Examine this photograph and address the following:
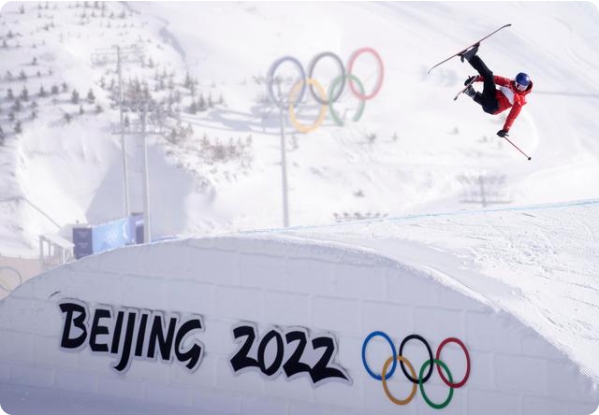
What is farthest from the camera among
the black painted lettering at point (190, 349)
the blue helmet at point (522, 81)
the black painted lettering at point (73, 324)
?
the black painted lettering at point (73, 324)

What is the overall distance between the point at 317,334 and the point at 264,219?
86.2 feet

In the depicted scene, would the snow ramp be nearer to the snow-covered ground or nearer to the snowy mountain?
the snow-covered ground

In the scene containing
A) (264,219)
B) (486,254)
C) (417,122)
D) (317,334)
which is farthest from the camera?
(417,122)

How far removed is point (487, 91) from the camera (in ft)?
21.5

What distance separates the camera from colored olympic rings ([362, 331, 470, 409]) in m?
7.49

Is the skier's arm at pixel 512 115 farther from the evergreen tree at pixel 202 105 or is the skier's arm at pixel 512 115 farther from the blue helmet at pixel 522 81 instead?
the evergreen tree at pixel 202 105

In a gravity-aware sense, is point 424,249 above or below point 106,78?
below

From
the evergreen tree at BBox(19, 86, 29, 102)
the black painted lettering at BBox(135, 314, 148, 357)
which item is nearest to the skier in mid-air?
the black painted lettering at BBox(135, 314, 148, 357)

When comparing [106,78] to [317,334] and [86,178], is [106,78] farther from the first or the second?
[317,334]

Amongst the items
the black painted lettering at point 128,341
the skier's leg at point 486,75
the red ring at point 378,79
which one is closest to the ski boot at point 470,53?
the skier's leg at point 486,75

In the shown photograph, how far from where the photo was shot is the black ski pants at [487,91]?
6.29m

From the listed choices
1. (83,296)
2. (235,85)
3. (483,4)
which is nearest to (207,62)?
(235,85)

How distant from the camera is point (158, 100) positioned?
132ft

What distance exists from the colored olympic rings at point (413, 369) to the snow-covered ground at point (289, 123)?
2500 cm
